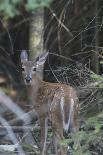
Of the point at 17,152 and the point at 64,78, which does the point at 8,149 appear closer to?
the point at 17,152

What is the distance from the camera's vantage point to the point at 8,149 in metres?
8.95

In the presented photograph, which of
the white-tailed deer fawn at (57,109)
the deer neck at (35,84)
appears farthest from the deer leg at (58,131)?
the deer neck at (35,84)

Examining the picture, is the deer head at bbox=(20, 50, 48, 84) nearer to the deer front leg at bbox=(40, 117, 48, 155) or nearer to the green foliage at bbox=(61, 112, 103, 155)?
the deer front leg at bbox=(40, 117, 48, 155)

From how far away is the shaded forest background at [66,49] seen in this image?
24.9 ft

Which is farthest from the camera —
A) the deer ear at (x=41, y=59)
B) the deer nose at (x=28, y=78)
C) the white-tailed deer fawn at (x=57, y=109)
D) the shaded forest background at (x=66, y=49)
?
the deer ear at (x=41, y=59)

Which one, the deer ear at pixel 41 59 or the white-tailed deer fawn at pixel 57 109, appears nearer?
the white-tailed deer fawn at pixel 57 109

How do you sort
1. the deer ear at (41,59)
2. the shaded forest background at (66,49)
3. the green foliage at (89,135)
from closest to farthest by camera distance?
1. the green foliage at (89,135)
2. the shaded forest background at (66,49)
3. the deer ear at (41,59)

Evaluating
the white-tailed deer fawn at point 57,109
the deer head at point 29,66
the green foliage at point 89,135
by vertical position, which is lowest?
the green foliage at point 89,135

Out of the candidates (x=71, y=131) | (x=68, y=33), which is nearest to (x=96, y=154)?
(x=71, y=131)

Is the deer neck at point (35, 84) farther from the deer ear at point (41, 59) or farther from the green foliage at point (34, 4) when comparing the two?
the green foliage at point (34, 4)

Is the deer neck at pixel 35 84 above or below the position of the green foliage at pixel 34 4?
below

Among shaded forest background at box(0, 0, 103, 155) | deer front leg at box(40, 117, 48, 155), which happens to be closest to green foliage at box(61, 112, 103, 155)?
shaded forest background at box(0, 0, 103, 155)

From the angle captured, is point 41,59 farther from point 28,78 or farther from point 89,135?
point 89,135

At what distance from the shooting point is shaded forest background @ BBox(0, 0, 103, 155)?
299 inches
